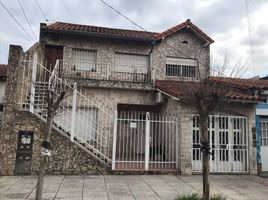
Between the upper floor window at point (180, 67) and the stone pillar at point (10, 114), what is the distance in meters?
8.47

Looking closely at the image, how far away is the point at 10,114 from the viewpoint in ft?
31.4

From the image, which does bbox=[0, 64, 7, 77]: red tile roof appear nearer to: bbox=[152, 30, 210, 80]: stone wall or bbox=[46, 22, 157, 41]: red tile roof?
bbox=[46, 22, 157, 41]: red tile roof

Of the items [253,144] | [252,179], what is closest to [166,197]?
[252,179]

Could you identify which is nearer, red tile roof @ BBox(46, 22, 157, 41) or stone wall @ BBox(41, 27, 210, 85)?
red tile roof @ BBox(46, 22, 157, 41)

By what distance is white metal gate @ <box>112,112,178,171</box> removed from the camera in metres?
10.6

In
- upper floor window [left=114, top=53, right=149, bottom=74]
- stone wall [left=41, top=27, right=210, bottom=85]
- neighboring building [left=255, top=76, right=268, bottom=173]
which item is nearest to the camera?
neighboring building [left=255, top=76, right=268, bottom=173]

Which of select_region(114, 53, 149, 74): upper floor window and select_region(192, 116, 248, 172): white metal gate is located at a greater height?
select_region(114, 53, 149, 74): upper floor window

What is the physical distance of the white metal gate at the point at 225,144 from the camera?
10859mm

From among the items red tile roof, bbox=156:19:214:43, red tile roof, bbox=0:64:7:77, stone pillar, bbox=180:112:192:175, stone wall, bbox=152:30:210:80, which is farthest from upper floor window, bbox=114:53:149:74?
red tile roof, bbox=0:64:7:77

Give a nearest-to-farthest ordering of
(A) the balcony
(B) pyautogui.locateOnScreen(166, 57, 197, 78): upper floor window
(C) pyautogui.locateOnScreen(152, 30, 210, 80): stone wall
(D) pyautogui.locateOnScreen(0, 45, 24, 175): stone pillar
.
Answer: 1. (D) pyautogui.locateOnScreen(0, 45, 24, 175): stone pillar
2. (A) the balcony
3. (C) pyautogui.locateOnScreen(152, 30, 210, 80): stone wall
4. (B) pyautogui.locateOnScreen(166, 57, 197, 78): upper floor window

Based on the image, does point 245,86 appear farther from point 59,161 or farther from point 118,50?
point 59,161

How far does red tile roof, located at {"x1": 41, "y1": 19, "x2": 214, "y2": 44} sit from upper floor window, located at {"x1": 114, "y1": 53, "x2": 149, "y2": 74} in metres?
1.13

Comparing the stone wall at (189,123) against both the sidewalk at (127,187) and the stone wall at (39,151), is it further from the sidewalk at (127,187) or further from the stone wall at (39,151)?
the stone wall at (39,151)

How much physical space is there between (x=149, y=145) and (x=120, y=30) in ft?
27.5
